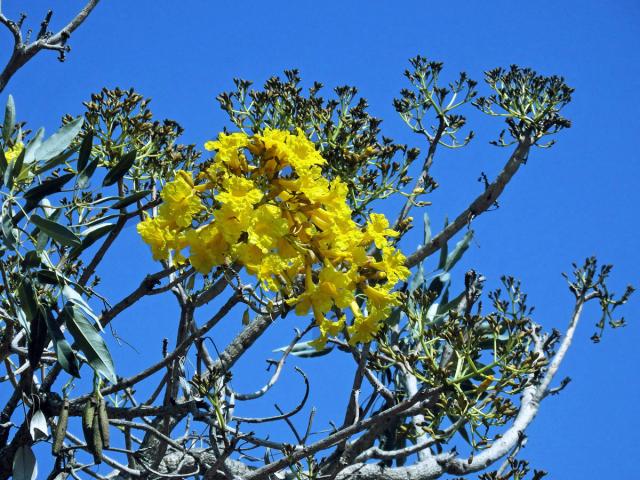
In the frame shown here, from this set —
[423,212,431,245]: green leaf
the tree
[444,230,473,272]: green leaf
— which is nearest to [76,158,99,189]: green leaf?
the tree

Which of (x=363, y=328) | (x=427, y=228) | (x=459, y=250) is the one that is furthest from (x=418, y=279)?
(x=363, y=328)

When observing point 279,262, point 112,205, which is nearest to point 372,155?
point 112,205

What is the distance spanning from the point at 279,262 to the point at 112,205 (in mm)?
1012

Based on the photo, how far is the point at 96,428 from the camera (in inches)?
143

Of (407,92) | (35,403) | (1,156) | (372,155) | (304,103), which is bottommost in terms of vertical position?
(35,403)

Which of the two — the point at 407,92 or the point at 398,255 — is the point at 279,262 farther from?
the point at 407,92

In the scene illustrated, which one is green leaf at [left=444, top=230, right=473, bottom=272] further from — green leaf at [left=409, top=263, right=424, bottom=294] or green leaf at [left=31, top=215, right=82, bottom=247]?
green leaf at [left=31, top=215, right=82, bottom=247]

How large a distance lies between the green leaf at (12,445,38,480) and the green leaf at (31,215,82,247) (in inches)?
46.5

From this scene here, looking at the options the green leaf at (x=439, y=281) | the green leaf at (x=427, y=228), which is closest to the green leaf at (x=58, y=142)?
the green leaf at (x=427, y=228)

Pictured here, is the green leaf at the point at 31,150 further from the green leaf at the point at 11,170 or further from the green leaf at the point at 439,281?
the green leaf at the point at 439,281

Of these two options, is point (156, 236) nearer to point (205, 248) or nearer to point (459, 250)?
point (205, 248)

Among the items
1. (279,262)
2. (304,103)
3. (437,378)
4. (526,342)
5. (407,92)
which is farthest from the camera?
(407,92)

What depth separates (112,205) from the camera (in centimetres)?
385

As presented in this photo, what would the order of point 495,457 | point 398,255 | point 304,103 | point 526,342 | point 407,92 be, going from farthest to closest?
point 407,92 → point 304,103 → point 495,457 → point 526,342 → point 398,255
